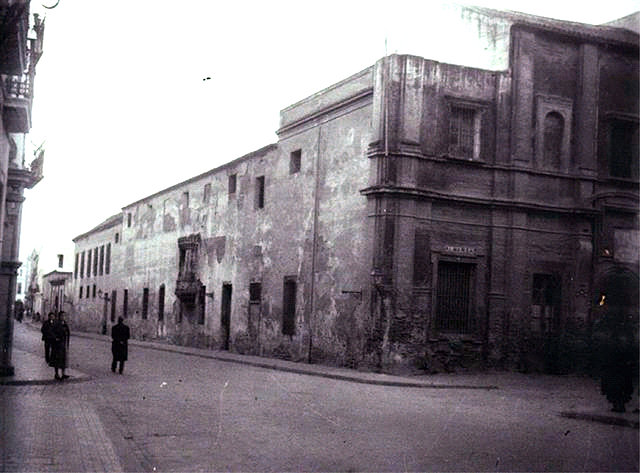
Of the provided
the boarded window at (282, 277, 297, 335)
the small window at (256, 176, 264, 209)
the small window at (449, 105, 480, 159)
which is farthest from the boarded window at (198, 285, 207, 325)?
the small window at (449, 105, 480, 159)

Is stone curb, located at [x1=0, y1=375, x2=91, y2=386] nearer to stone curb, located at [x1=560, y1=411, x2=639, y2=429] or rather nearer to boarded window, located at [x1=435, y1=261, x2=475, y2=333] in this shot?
boarded window, located at [x1=435, y1=261, x2=475, y2=333]

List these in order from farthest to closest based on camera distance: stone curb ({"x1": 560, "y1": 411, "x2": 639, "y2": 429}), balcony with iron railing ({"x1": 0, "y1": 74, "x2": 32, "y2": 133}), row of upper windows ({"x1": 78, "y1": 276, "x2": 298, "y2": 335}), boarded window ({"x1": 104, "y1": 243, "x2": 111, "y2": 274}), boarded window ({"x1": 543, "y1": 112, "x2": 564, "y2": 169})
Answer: boarded window ({"x1": 104, "y1": 243, "x2": 111, "y2": 274}) → row of upper windows ({"x1": 78, "y1": 276, "x2": 298, "y2": 335}) → boarded window ({"x1": 543, "y1": 112, "x2": 564, "y2": 169}) → balcony with iron railing ({"x1": 0, "y1": 74, "x2": 32, "y2": 133}) → stone curb ({"x1": 560, "y1": 411, "x2": 639, "y2": 429})

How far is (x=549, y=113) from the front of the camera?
68.4ft

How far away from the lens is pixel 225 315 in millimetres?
31656

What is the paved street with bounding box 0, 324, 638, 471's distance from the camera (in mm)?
7816

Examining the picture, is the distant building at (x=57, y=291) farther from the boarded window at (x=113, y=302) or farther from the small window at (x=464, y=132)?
the small window at (x=464, y=132)

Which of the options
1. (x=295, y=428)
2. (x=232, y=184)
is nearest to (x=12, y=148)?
(x=295, y=428)

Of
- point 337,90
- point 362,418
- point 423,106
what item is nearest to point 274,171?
point 337,90

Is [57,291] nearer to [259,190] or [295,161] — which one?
[259,190]

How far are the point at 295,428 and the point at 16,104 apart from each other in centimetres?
850

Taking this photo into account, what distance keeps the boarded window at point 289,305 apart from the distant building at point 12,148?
10057mm

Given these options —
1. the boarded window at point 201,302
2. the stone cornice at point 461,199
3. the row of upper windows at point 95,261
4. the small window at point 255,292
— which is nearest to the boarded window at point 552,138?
the stone cornice at point 461,199

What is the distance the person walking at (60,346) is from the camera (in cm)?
1593

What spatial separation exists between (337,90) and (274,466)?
17.7 metres
